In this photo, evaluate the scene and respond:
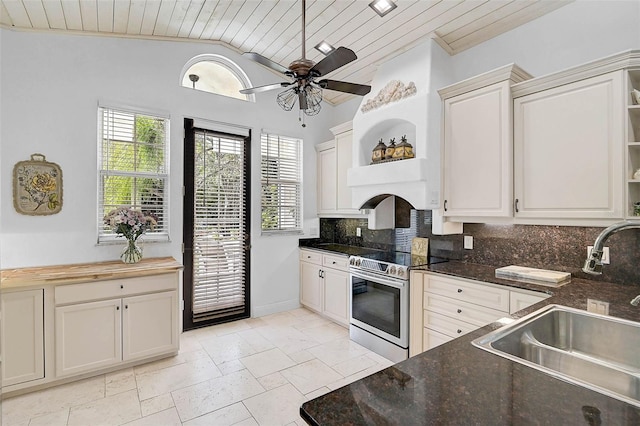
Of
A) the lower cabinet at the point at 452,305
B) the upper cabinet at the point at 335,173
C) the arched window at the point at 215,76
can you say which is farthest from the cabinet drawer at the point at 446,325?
the arched window at the point at 215,76

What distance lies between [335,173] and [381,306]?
1995 millimetres

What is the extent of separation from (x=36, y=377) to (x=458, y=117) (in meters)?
4.14

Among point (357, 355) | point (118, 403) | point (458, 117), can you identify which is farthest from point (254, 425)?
point (458, 117)

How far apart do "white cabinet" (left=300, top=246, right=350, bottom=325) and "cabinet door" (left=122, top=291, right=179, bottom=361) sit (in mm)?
1812

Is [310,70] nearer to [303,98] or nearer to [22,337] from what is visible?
[303,98]

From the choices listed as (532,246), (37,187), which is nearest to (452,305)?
(532,246)

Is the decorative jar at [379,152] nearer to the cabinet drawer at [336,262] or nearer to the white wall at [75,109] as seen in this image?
the cabinet drawer at [336,262]

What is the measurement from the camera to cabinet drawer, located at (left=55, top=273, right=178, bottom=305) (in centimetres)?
262

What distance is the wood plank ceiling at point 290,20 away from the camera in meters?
2.72

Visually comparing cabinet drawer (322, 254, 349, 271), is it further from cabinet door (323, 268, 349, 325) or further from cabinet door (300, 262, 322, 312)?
cabinet door (300, 262, 322, 312)

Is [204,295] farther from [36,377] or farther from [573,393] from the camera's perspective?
[573,393]

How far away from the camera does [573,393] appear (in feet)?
2.66

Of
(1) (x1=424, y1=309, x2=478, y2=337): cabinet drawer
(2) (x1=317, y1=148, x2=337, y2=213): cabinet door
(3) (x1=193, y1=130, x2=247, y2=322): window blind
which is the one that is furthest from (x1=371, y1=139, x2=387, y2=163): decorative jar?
(3) (x1=193, y1=130, x2=247, y2=322): window blind

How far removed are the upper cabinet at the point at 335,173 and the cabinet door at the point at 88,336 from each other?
2726 millimetres
